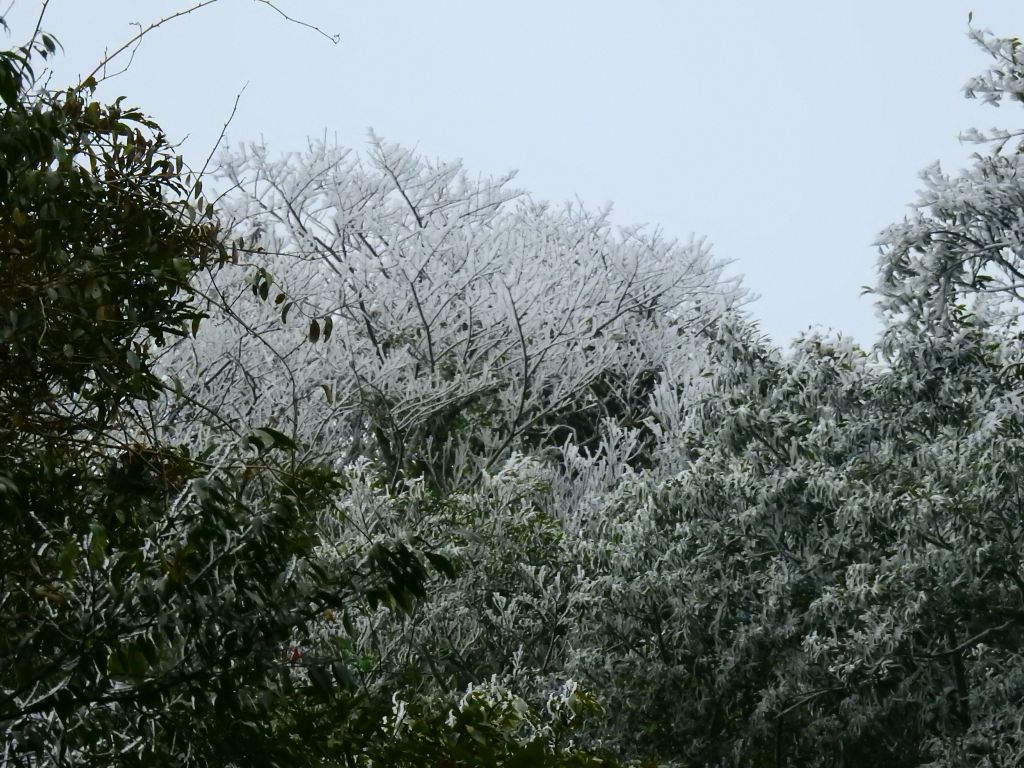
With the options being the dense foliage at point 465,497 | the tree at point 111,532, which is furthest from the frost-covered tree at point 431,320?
the tree at point 111,532

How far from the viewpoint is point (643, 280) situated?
15844 millimetres

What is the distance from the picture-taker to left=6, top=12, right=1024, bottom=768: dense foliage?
3.42 meters

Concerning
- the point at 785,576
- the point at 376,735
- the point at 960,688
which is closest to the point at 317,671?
the point at 376,735

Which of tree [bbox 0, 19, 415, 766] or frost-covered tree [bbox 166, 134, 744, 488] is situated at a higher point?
frost-covered tree [bbox 166, 134, 744, 488]

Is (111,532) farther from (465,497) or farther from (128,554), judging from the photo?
(465,497)

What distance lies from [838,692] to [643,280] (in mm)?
8797

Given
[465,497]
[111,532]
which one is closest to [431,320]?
[465,497]

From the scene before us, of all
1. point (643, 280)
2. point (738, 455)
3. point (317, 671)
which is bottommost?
point (317, 671)

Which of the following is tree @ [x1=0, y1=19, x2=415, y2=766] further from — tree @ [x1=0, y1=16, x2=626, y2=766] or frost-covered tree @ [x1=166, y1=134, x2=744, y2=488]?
frost-covered tree @ [x1=166, y1=134, x2=744, y2=488]

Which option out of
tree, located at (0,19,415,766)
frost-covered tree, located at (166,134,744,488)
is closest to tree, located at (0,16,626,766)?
tree, located at (0,19,415,766)

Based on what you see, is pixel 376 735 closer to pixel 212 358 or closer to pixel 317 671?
pixel 317 671

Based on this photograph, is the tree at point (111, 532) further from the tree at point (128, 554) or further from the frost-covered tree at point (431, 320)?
the frost-covered tree at point (431, 320)

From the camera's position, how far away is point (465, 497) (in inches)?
366

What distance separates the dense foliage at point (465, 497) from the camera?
3422 millimetres
